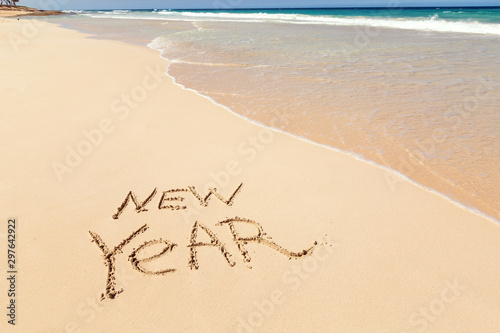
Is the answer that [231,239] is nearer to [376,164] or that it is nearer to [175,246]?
[175,246]

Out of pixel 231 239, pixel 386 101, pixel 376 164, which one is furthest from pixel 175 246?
pixel 386 101

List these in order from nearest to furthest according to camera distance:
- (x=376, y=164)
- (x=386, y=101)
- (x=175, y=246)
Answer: (x=175, y=246)
(x=376, y=164)
(x=386, y=101)

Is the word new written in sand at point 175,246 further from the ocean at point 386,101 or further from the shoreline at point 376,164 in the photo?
the ocean at point 386,101

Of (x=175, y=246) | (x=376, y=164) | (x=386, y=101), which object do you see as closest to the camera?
(x=175, y=246)

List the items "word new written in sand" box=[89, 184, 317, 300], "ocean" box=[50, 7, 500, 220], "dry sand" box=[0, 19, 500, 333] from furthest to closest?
"ocean" box=[50, 7, 500, 220] → "word new written in sand" box=[89, 184, 317, 300] → "dry sand" box=[0, 19, 500, 333]

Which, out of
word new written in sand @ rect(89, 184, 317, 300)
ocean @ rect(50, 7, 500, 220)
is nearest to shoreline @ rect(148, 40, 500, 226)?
ocean @ rect(50, 7, 500, 220)

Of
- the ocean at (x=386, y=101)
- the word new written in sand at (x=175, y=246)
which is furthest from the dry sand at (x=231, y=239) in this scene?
the ocean at (x=386, y=101)

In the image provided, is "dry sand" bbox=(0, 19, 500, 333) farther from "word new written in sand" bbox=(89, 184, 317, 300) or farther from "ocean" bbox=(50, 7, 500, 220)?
"ocean" bbox=(50, 7, 500, 220)

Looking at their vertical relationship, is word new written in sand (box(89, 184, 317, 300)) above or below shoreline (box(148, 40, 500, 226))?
below
